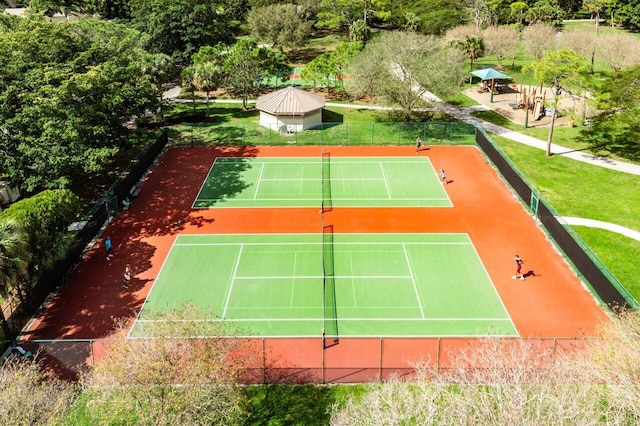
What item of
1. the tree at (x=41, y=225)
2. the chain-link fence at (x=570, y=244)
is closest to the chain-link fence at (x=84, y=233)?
the tree at (x=41, y=225)

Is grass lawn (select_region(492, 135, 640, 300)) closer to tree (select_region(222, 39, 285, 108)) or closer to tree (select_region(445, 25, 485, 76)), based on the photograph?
tree (select_region(445, 25, 485, 76))

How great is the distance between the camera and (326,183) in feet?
137

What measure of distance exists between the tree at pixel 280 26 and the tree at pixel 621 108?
4190 cm

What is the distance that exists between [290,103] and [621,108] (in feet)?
89.8

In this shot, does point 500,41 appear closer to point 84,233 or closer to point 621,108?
point 621,108

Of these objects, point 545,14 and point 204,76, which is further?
point 545,14

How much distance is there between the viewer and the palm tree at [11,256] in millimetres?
23562

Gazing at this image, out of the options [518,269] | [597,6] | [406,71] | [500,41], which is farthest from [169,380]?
[597,6]

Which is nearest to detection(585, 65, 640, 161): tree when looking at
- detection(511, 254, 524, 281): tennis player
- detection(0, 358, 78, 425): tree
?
detection(511, 254, 524, 281): tennis player

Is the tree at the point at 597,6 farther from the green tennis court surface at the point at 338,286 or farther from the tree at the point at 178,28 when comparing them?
the green tennis court surface at the point at 338,286

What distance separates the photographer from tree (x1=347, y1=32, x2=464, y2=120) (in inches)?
1870

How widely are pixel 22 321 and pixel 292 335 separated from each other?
43.1 feet

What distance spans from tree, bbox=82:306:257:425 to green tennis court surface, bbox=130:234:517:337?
21.1ft

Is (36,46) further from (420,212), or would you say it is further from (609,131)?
(609,131)
